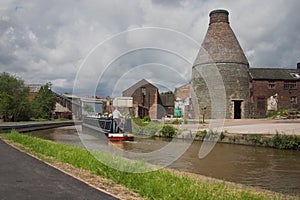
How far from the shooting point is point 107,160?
1054 cm

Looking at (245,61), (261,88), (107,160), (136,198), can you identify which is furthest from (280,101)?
(136,198)

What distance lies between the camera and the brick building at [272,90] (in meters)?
46.6

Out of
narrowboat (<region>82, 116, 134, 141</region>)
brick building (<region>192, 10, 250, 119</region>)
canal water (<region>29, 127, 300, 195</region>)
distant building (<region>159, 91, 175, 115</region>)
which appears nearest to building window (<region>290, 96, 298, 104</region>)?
brick building (<region>192, 10, 250, 119</region>)

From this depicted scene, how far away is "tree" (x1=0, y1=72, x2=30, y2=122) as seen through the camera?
5578 cm

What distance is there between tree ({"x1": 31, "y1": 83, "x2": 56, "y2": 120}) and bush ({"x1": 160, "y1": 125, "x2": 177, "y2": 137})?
46271 millimetres

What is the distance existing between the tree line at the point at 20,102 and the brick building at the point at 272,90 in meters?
40.4

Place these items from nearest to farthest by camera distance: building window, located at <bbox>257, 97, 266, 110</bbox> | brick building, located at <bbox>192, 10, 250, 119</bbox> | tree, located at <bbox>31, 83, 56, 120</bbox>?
brick building, located at <bbox>192, 10, 250, 119</bbox> < building window, located at <bbox>257, 97, 266, 110</bbox> < tree, located at <bbox>31, 83, 56, 120</bbox>

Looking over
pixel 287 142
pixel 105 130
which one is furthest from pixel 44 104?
pixel 287 142

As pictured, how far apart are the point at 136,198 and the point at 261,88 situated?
43754 mm

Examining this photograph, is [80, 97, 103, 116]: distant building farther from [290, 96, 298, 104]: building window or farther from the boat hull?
[290, 96, 298, 104]: building window

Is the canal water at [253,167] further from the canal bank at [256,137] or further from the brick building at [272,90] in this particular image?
the brick building at [272,90]

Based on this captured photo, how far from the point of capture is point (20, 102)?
5931 cm

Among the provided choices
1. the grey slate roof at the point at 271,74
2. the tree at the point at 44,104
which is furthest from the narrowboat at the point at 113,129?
the tree at the point at 44,104

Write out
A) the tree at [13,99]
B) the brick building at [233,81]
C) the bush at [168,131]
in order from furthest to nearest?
the tree at [13,99], the brick building at [233,81], the bush at [168,131]
